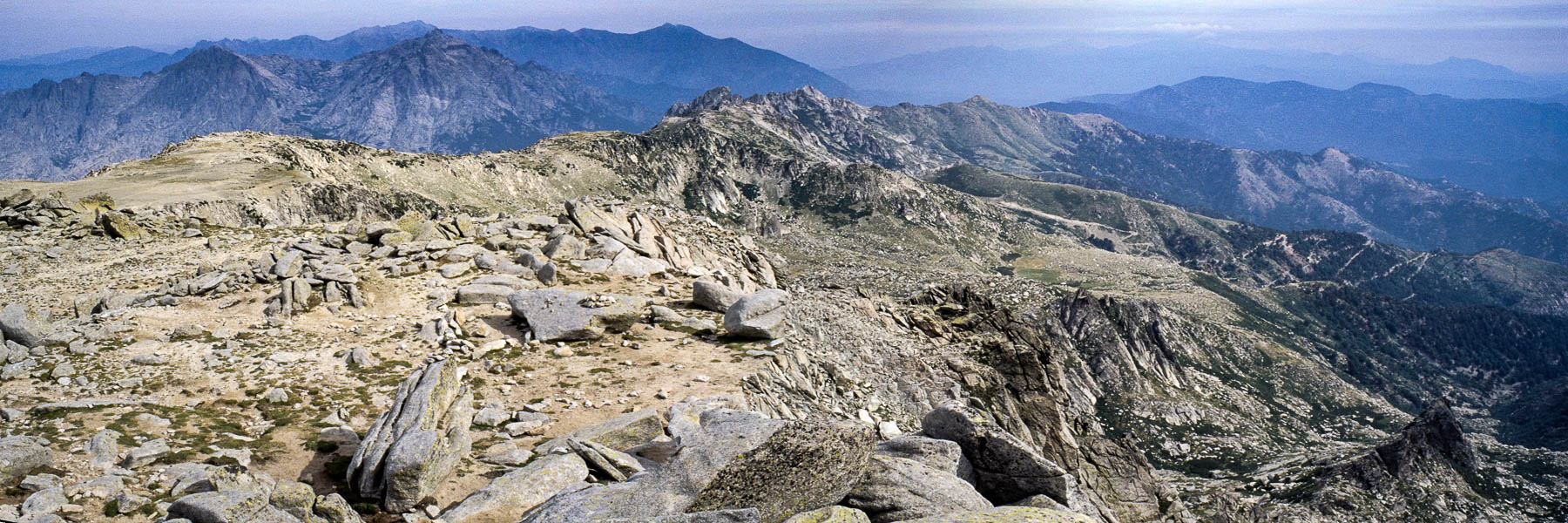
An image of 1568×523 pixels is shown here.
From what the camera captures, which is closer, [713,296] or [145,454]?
[145,454]

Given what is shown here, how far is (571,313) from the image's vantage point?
994 inches

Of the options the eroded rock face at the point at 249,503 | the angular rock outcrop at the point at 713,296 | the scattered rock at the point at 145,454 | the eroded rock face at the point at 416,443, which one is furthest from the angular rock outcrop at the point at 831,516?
the angular rock outcrop at the point at 713,296

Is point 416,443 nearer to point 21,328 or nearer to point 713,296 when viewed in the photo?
point 713,296

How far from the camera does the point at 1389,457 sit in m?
80.3

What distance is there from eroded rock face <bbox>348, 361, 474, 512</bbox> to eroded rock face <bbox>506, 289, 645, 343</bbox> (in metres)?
7.01

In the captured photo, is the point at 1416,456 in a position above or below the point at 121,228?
below

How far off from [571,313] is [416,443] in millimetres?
11752

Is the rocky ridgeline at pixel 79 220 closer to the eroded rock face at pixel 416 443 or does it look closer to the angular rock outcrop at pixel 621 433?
Answer: the eroded rock face at pixel 416 443

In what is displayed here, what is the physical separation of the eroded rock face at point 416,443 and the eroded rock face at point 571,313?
23.0 feet

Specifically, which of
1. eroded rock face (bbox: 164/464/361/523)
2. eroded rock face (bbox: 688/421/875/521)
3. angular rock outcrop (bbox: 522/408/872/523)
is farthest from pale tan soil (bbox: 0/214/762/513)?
eroded rock face (bbox: 688/421/875/521)

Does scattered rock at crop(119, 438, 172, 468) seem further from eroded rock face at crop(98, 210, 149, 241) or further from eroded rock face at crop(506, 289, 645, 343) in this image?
eroded rock face at crop(98, 210, 149, 241)

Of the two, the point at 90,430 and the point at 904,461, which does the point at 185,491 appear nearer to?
the point at 90,430

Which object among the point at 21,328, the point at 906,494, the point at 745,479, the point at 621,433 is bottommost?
the point at 621,433

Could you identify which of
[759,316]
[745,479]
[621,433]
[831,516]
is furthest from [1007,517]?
[759,316]
